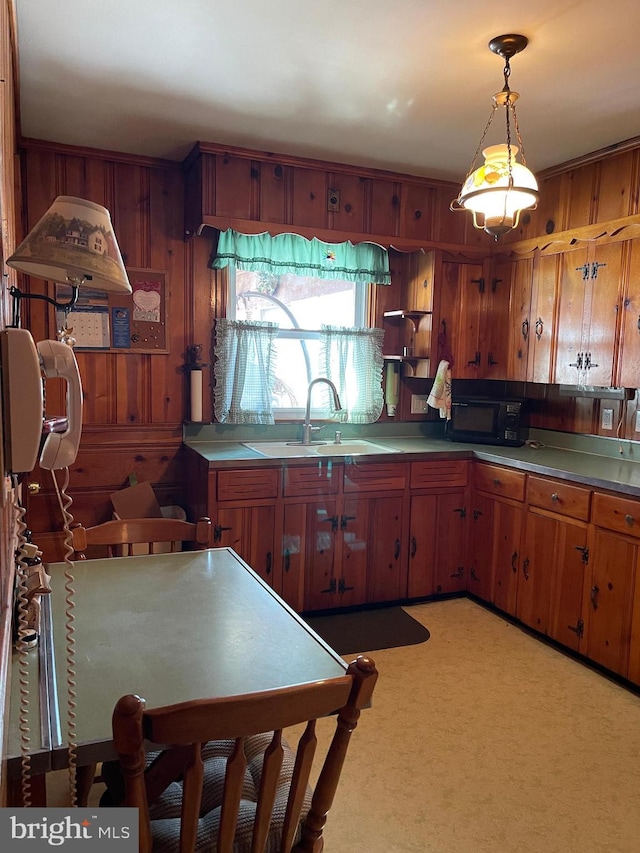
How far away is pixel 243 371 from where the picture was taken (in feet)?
12.1

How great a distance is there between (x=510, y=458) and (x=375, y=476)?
74 centimetres

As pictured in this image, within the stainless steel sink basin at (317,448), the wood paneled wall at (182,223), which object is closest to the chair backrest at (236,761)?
the stainless steel sink basin at (317,448)

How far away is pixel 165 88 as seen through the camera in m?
2.63

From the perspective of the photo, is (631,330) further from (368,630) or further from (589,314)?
(368,630)

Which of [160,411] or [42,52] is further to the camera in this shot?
[160,411]

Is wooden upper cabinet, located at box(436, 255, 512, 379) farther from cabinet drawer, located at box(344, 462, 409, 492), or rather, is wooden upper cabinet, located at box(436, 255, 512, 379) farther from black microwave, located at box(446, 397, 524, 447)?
cabinet drawer, located at box(344, 462, 409, 492)

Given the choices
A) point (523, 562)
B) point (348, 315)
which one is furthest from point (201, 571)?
point (348, 315)

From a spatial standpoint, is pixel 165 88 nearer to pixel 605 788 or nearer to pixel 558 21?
pixel 558 21

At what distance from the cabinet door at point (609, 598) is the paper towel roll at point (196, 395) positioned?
2.17 m

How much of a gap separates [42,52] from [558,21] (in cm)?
186

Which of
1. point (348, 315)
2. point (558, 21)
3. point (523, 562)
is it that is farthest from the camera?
point (348, 315)

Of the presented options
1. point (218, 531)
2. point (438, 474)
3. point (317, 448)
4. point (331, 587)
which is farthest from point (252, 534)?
point (438, 474)

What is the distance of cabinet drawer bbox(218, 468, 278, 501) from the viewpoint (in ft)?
10.4

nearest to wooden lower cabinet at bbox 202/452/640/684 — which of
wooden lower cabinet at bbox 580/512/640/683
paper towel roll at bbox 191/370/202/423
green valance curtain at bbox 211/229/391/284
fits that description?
wooden lower cabinet at bbox 580/512/640/683
